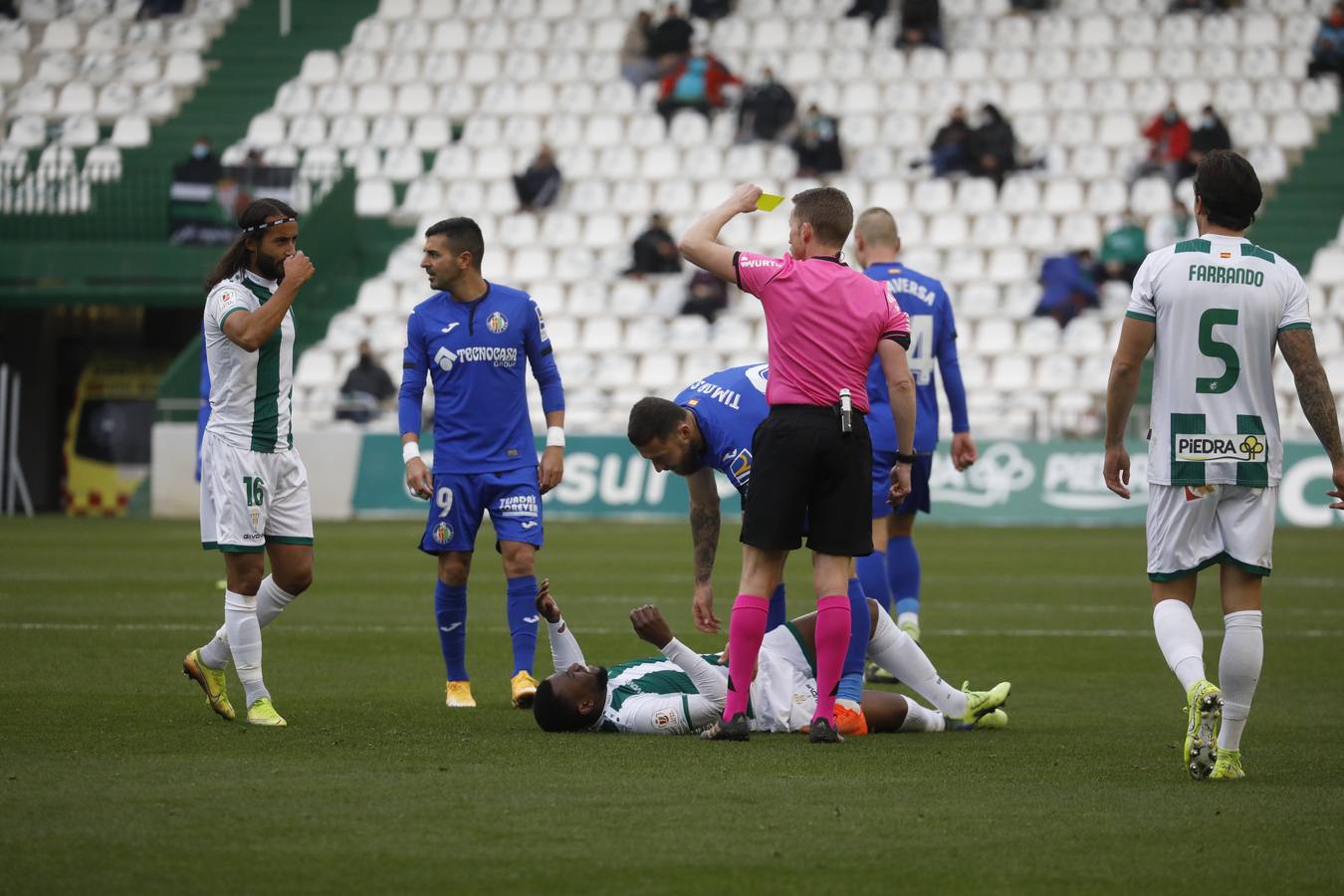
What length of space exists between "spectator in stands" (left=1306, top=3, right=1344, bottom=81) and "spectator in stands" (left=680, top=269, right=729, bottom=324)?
9.78 meters

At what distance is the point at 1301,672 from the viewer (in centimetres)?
991

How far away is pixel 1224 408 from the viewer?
6.30 metres

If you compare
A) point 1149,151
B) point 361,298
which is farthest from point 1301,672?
point 361,298

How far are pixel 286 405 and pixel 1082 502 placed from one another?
17923mm

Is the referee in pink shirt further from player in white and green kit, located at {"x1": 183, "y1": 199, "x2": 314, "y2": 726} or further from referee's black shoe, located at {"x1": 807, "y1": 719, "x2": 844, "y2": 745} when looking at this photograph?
player in white and green kit, located at {"x1": 183, "y1": 199, "x2": 314, "y2": 726}

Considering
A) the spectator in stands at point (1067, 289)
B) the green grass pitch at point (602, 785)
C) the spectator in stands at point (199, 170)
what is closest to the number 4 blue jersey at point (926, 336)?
the green grass pitch at point (602, 785)

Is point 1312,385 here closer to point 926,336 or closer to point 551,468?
point 551,468

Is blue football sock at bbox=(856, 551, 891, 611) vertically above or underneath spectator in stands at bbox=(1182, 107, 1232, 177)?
underneath

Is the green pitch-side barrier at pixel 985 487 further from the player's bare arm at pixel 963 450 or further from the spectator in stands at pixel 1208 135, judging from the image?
the player's bare arm at pixel 963 450

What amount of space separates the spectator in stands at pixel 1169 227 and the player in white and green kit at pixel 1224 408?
67.0 ft

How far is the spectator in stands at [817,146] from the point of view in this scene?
28.7 meters

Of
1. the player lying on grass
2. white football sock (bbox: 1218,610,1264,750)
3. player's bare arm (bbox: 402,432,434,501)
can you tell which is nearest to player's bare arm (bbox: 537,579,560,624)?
the player lying on grass

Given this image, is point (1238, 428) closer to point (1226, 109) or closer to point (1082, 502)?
point (1082, 502)

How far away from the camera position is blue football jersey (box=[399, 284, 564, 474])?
8.47 m
